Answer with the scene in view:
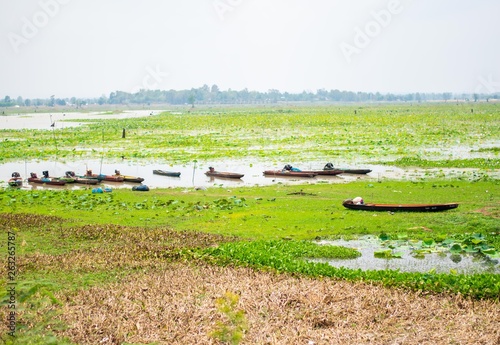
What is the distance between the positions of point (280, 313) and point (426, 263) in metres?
5.39

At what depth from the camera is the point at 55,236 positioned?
56.6 ft

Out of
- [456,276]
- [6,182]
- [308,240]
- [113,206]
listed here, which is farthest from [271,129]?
[456,276]

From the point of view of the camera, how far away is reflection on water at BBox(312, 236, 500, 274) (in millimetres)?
13805

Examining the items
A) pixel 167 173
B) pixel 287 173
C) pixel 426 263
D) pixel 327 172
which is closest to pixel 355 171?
pixel 327 172

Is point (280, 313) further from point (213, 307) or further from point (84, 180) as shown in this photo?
point (84, 180)

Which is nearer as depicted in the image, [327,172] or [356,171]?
[327,172]

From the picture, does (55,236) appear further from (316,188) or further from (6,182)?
(6,182)

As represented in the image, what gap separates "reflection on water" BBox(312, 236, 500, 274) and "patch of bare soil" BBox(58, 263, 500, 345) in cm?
228

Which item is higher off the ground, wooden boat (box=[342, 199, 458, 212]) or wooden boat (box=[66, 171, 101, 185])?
wooden boat (box=[342, 199, 458, 212])

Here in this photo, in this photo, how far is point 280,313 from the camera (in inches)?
412

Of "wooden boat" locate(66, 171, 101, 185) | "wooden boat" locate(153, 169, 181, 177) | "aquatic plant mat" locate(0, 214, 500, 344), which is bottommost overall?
"wooden boat" locate(66, 171, 101, 185)

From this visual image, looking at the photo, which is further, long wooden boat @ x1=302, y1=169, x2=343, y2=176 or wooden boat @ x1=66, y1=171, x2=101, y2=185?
long wooden boat @ x1=302, y1=169, x2=343, y2=176

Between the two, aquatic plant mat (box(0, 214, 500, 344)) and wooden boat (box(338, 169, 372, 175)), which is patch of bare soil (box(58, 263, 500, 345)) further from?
wooden boat (box(338, 169, 372, 175))

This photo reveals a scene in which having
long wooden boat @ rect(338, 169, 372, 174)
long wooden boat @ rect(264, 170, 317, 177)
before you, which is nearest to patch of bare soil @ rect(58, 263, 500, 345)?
long wooden boat @ rect(264, 170, 317, 177)
